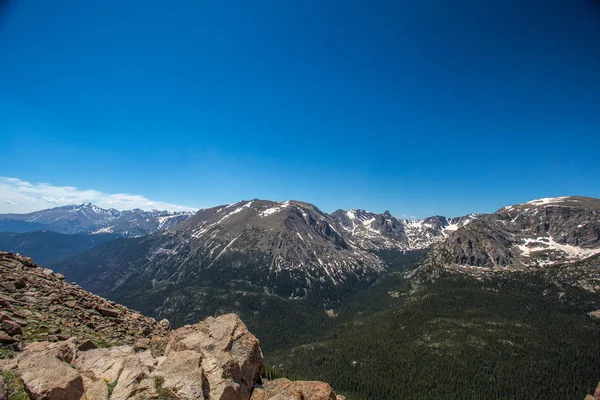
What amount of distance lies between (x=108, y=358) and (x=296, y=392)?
537 inches

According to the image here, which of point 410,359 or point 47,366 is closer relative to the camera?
point 47,366

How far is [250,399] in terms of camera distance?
19750 mm

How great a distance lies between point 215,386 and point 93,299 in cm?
2814

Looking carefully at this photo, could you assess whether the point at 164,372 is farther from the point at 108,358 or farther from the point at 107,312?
the point at 107,312

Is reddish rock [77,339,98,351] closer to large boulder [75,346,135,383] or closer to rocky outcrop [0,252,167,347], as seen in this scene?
rocky outcrop [0,252,167,347]

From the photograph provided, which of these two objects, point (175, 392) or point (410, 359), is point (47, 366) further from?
point (410, 359)

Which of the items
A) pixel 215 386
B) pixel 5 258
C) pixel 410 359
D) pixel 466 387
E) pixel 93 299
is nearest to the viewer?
pixel 215 386

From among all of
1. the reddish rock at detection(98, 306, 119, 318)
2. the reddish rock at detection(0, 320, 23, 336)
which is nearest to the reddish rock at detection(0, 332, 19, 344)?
the reddish rock at detection(0, 320, 23, 336)

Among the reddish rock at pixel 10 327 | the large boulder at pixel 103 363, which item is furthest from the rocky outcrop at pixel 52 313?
the large boulder at pixel 103 363

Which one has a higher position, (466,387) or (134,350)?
(134,350)

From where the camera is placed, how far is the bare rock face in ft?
60.6

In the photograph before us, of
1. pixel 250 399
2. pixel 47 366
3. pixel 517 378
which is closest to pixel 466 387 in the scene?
pixel 517 378

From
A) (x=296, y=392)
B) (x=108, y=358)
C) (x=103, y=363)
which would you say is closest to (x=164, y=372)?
(x=103, y=363)

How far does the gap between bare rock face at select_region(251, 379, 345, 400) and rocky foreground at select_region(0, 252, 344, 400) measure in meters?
0.06
